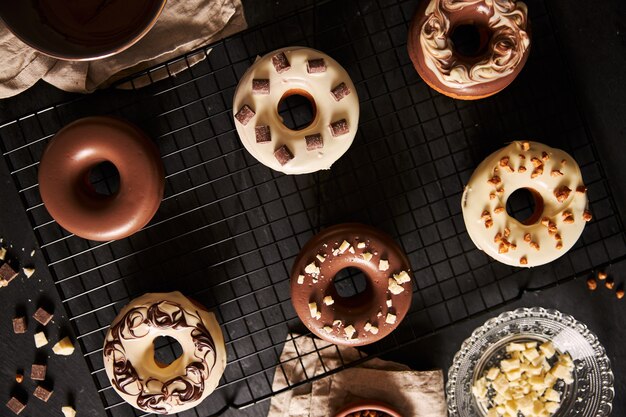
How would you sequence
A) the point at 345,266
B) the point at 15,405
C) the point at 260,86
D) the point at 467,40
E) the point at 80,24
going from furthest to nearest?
the point at 15,405, the point at 467,40, the point at 345,266, the point at 260,86, the point at 80,24

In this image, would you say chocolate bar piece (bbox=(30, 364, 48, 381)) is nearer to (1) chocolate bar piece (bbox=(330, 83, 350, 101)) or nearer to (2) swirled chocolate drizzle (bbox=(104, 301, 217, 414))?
(2) swirled chocolate drizzle (bbox=(104, 301, 217, 414))

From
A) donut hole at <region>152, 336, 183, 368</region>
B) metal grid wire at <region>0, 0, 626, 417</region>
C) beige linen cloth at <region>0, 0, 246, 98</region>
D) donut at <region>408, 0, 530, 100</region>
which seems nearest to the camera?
donut at <region>408, 0, 530, 100</region>

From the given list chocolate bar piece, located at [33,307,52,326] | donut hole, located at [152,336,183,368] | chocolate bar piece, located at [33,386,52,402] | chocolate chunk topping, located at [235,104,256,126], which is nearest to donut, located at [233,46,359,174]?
chocolate chunk topping, located at [235,104,256,126]

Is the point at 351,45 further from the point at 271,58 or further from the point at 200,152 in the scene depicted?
the point at 200,152

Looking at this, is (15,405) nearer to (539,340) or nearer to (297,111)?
(297,111)

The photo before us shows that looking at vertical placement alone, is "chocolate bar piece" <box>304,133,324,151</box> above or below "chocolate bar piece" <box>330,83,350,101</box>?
below

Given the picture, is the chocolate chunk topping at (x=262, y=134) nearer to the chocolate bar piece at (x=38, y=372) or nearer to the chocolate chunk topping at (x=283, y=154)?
the chocolate chunk topping at (x=283, y=154)

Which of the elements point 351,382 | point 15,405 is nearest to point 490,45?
point 351,382

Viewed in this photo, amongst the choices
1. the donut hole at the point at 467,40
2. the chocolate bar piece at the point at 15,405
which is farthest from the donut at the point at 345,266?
the chocolate bar piece at the point at 15,405
